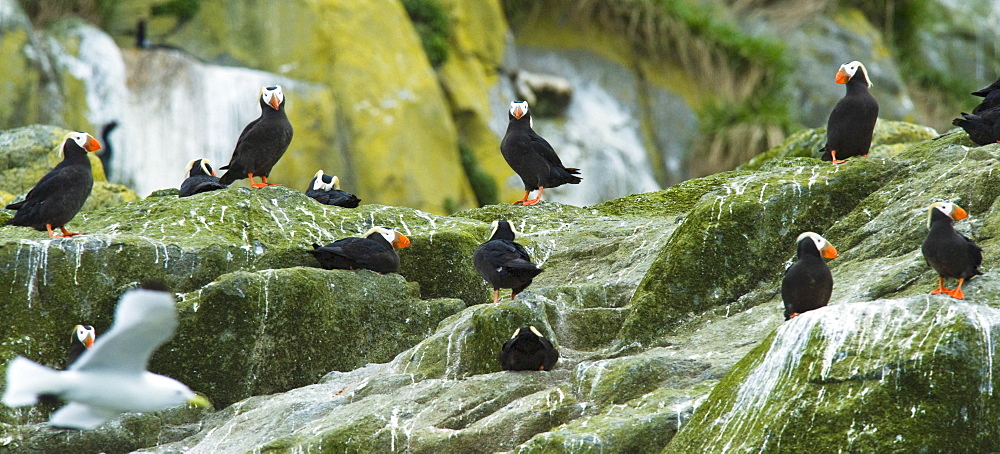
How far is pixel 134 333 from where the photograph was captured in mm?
5164

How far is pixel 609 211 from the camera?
431 inches

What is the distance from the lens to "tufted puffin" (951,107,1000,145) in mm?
7906

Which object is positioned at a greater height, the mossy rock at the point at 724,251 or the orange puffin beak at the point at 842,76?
the orange puffin beak at the point at 842,76

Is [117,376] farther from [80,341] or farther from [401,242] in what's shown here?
[401,242]

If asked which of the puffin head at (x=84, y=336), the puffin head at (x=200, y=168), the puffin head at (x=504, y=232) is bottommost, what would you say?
the puffin head at (x=84, y=336)

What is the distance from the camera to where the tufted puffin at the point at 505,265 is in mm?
7746

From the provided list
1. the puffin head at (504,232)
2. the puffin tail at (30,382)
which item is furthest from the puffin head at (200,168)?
the puffin tail at (30,382)

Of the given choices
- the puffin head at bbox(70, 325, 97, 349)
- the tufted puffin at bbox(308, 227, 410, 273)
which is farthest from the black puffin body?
the tufted puffin at bbox(308, 227, 410, 273)

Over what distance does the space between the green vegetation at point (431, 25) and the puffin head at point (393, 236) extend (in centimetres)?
1166

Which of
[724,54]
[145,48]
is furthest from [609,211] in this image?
[724,54]

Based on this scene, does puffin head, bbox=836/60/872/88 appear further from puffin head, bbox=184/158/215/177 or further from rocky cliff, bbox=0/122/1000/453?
puffin head, bbox=184/158/215/177

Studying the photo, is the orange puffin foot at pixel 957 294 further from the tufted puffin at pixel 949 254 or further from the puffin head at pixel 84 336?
the puffin head at pixel 84 336

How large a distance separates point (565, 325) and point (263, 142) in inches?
126

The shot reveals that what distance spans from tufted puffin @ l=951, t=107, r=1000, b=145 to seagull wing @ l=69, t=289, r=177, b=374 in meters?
5.13
